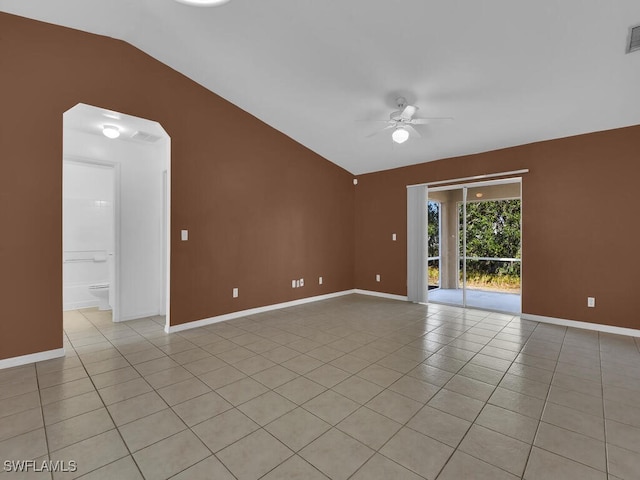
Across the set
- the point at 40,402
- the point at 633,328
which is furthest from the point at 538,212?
the point at 40,402

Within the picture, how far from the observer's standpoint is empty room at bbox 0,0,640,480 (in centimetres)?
191

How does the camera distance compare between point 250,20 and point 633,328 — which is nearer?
point 250,20

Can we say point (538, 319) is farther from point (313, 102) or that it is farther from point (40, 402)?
point (40, 402)

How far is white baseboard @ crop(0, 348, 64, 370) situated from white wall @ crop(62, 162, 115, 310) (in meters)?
2.59

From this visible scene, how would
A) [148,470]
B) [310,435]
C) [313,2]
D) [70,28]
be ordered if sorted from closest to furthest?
[148,470] < [310,435] < [313,2] < [70,28]

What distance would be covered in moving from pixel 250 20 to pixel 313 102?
141 cm

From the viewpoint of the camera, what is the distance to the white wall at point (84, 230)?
533 cm

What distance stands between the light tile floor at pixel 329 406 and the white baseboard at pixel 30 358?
100 mm

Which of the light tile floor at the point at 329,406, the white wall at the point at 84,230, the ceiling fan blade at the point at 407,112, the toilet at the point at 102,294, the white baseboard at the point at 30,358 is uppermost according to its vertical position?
the ceiling fan blade at the point at 407,112

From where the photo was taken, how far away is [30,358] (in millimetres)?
2943

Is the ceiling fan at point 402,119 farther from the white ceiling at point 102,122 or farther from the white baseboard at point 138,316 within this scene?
the white baseboard at point 138,316

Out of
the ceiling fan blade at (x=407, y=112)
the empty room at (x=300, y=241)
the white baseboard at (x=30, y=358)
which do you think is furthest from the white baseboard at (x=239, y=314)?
the ceiling fan blade at (x=407, y=112)

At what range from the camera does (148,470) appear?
1603mm

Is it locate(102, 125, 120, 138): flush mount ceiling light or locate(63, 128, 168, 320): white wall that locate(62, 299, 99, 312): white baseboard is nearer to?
locate(63, 128, 168, 320): white wall
